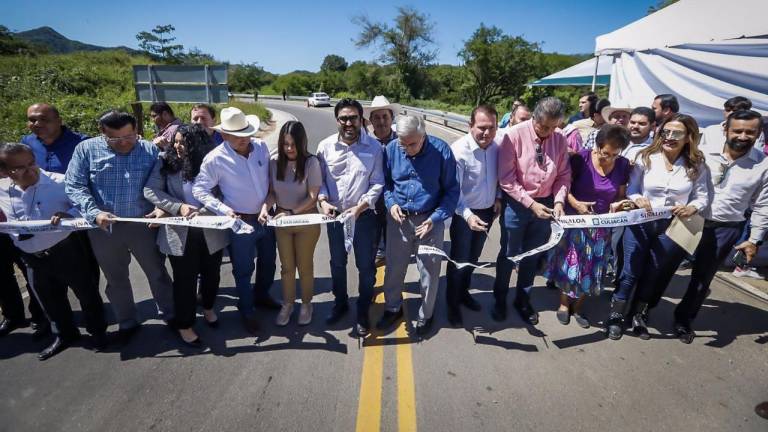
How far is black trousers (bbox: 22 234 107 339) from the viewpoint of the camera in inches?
127

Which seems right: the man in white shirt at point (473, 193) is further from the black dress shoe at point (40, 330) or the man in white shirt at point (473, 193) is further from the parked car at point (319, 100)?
the parked car at point (319, 100)

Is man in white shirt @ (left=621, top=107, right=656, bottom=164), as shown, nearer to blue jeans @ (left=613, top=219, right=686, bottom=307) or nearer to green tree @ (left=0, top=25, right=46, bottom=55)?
blue jeans @ (left=613, top=219, right=686, bottom=307)

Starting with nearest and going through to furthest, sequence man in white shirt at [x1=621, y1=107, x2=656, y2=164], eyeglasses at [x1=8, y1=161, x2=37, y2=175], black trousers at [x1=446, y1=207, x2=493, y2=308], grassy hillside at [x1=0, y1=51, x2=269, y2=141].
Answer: eyeglasses at [x1=8, y1=161, x2=37, y2=175], black trousers at [x1=446, y1=207, x2=493, y2=308], man in white shirt at [x1=621, y1=107, x2=656, y2=164], grassy hillside at [x1=0, y1=51, x2=269, y2=141]

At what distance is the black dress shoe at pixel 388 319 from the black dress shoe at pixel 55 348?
281cm

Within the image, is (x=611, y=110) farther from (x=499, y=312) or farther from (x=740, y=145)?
(x=499, y=312)

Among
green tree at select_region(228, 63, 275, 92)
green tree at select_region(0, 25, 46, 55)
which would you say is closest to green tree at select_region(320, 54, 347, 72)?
green tree at select_region(228, 63, 275, 92)

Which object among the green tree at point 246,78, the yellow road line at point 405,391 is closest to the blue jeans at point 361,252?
the yellow road line at point 405,391

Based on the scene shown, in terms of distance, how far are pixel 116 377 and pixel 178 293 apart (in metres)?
0.76

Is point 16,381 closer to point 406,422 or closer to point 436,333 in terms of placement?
point 406,422

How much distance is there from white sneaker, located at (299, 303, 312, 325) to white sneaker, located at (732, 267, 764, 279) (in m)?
5.30

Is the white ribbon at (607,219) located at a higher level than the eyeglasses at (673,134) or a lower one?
lower

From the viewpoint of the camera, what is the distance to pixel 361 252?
142 inches

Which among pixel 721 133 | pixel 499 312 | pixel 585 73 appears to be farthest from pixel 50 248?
pixel 585 73

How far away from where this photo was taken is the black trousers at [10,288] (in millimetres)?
3549
